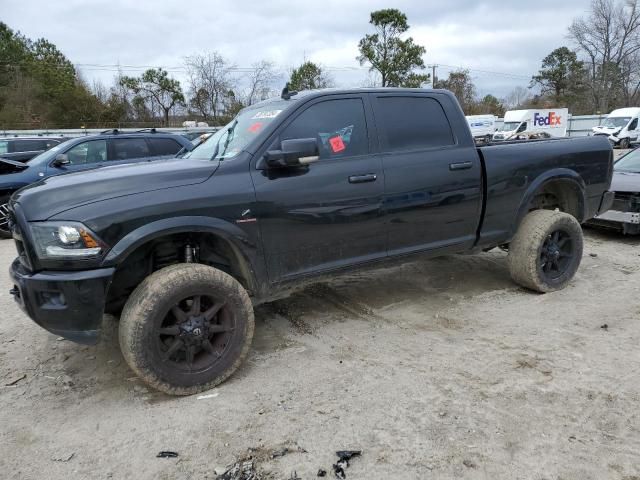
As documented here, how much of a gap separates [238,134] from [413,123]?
1.50 meters

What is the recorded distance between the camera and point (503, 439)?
2676 millimetres

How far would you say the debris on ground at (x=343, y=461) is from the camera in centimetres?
246

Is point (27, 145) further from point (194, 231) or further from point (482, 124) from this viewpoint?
point (482, 124)

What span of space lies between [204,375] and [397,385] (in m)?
1.28

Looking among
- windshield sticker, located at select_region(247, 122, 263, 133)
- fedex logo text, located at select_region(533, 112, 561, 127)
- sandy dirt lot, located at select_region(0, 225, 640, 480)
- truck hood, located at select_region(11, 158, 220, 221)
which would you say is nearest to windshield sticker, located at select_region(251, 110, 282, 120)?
windshield sticker, located at select_region(247, 122, 263, 133)

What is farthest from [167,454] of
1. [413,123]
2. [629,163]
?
[629,163]

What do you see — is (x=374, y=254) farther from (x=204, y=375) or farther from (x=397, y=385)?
(x=204, y=375)

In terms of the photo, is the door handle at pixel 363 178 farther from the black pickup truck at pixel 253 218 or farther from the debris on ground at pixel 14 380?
the debris on ground at pixel 14 380

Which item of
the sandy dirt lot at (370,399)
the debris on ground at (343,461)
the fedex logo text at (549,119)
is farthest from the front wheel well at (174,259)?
the fedex logo text at (549,119)

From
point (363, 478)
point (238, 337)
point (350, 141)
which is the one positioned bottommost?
point (363, 478)

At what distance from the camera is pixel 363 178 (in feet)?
A: 12.5

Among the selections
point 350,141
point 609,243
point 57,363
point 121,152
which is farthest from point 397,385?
point 121,152

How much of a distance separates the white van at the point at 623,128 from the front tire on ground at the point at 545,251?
31.9 metres

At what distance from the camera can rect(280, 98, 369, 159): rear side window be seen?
373cm
